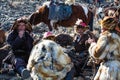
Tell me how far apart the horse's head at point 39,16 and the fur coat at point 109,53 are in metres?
6.55

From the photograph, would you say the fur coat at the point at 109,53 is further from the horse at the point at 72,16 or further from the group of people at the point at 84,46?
the horse at the point at 72,16

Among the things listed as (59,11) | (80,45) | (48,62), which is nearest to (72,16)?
(59,11)

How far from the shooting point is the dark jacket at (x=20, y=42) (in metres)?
8.12

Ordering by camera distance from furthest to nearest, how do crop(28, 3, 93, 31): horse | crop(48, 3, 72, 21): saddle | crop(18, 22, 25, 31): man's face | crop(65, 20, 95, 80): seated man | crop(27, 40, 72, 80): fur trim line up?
crop(28, 3, 93, 31): horse < crop(48, 3, 72, 21): saddle < crop(65, 20, 95, 80): seated man < crop(18, 22, 25, 31): man's face < crop(27, 40, 72, 80): fur trim

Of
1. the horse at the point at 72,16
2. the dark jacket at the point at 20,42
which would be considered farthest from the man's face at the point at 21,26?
the horse at the point at 72,16

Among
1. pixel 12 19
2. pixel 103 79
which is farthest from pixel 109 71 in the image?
pixel 12 19

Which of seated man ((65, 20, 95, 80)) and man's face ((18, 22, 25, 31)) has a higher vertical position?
man's face ((18, 22, 25, 31))

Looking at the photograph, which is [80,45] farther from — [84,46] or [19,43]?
[19,43]

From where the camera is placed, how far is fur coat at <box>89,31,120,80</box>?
245 inches

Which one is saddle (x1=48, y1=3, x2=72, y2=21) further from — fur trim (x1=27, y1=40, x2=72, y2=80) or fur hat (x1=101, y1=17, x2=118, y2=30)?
fur hat (x1=101, y1=17, x2=118, y2=30)

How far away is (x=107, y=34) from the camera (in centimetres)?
621

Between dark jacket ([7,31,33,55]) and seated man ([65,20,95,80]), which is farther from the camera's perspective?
seated man ([65,20,95,80])

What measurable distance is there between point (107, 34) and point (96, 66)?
1647mm

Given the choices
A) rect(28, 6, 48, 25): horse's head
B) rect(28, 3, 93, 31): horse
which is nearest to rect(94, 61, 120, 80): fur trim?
rect(28, 3, 93, 31): horse
